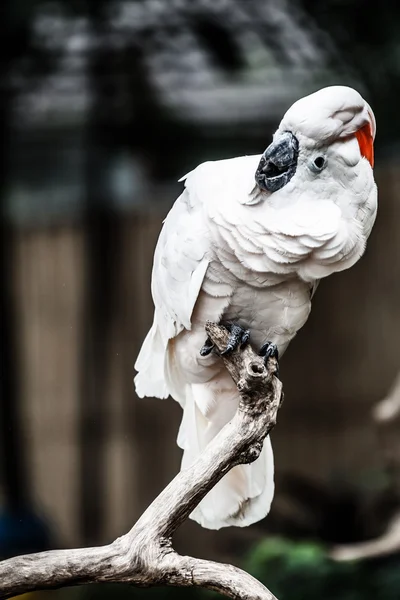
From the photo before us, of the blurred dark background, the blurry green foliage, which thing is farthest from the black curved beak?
the blurry green foliage

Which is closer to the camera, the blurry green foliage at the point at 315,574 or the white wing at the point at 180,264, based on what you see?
the white wing at the point at 180,264

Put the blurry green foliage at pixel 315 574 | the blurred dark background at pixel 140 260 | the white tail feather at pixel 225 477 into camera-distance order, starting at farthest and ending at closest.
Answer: the blurred dark background at pixel 140 260
the blurry green foliage at pixel 315 574
the white tail feather at pixel 225 477

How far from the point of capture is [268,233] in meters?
1.05

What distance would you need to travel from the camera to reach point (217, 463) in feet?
3.44

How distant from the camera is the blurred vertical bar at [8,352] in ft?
7.63

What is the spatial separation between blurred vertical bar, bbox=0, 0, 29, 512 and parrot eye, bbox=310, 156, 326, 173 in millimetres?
1438

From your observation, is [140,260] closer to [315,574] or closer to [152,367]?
[315,574]

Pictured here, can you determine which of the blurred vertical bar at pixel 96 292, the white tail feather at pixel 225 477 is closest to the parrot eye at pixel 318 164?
the white tail feather at pixel 225 477

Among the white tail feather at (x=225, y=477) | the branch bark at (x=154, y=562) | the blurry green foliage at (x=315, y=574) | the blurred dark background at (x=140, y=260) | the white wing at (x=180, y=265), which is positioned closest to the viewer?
the branch bark at (x=154, y=562)

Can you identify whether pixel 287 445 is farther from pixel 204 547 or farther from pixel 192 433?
pixel 192 433

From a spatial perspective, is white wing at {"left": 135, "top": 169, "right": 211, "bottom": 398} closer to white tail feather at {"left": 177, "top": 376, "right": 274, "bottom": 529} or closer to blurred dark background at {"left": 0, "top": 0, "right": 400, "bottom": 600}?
white tail feather at {"left": 177, "top": 376, "right": 274, "bottom": 529}

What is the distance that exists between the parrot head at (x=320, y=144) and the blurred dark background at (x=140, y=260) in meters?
1.20

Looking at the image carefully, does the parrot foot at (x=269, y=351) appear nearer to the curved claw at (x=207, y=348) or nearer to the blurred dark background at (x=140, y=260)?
the curved claw at (x=207, y=348)

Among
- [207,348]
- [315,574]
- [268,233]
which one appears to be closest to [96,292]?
[315,574]
